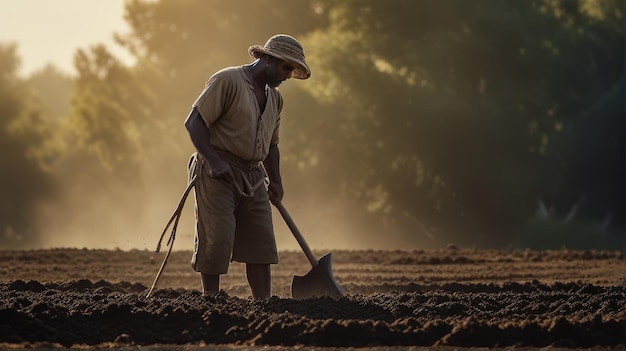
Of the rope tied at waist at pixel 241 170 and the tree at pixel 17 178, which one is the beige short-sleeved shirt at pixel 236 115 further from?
the tree at pixel 17 178

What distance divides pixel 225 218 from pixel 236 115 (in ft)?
2.43

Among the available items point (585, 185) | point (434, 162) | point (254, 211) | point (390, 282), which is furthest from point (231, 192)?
point (585, 185)

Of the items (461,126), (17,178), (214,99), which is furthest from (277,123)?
(17,178)

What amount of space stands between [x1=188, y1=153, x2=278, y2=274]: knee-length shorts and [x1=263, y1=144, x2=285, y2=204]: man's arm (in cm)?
30

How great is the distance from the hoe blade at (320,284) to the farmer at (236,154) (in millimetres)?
406

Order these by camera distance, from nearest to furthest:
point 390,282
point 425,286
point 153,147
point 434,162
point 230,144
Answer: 1. point 230,144
2. point 425,286
3. point 390,282
4. point 434,162
5. point 153,147

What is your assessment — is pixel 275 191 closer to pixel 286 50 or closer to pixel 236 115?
pixel 236 115

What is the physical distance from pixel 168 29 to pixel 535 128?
15.1 meters

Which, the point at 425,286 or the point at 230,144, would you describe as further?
the point at 425,286

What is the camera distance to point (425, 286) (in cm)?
1259

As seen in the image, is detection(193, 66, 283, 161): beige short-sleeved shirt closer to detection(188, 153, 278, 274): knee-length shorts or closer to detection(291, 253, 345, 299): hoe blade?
detection(188, 153, 278, 274): knee-length shorts

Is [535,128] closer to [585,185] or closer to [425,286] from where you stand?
[585,185]

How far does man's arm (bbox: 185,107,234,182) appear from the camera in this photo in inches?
347

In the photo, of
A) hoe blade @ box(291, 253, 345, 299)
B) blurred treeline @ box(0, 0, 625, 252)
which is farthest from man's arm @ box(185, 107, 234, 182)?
blurred treeline @ box(0, 0, 625, 252)
